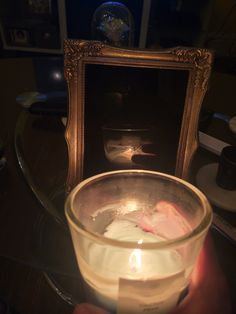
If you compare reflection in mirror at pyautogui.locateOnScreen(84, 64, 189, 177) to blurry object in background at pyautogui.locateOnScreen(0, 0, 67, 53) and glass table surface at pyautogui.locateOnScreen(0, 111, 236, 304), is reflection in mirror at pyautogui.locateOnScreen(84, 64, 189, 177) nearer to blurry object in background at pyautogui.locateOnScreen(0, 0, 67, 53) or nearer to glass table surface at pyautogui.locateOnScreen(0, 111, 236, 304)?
glass table surface at pyautogui.locateOnScreen(0, 111, 236, 304)

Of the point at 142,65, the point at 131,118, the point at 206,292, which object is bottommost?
the point at 206,292

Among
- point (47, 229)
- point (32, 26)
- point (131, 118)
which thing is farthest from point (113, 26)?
point (32, 26)

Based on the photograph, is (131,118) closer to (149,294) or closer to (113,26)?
(149,294)

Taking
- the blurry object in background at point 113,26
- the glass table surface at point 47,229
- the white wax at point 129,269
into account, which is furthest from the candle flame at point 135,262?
the blurry object in background at point 113,26

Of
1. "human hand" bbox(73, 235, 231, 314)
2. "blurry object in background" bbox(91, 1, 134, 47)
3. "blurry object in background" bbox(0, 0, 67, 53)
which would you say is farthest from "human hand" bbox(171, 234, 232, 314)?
"blurry object in background" bbox(0, 0, 67, 53)

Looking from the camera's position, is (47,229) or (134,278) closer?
(134,278)

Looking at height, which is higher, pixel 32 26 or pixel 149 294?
pixel 149 294

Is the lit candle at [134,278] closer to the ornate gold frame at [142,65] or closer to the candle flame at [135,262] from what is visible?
the candle flame at [135,262]

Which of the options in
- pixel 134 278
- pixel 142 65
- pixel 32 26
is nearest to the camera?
pixel 134 278
